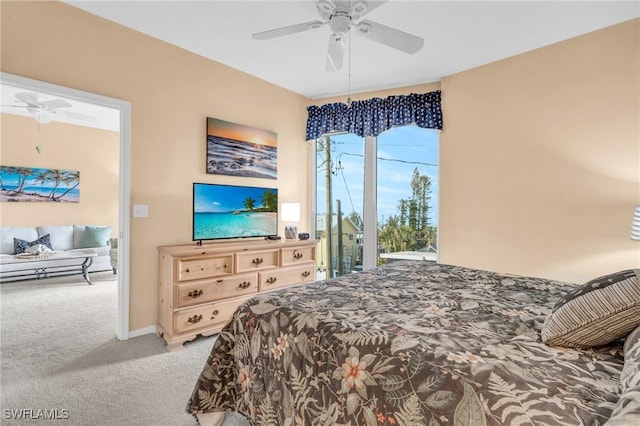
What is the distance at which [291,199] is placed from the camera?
424 cm

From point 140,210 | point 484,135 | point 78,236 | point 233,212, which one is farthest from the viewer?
point 78,236

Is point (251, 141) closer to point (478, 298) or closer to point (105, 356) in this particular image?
point (105, 356)

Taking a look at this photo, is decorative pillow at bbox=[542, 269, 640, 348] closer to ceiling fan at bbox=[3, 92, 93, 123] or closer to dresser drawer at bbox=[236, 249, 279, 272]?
dresser drawer at bbox=[236, 249, 279, 272]

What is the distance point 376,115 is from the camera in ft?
12.8

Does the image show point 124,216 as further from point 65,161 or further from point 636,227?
point 65,161

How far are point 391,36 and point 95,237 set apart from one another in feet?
19.8

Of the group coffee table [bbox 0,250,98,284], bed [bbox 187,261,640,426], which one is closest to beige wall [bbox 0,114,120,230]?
coffee table [bbox 0,250,98,284]

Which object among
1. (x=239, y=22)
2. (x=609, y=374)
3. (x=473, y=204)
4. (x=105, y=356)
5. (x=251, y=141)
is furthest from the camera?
(x=251, y=141)

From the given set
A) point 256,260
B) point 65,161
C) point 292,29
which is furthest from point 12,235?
point 292,29

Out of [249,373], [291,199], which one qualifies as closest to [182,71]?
[291,199]

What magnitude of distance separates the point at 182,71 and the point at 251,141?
3.29 feet

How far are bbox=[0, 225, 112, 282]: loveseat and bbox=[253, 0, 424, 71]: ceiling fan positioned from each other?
205 inches

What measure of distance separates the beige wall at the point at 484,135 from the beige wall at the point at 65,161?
3370 millimetres

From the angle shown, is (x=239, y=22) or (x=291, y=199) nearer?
(x=239, y=22)
